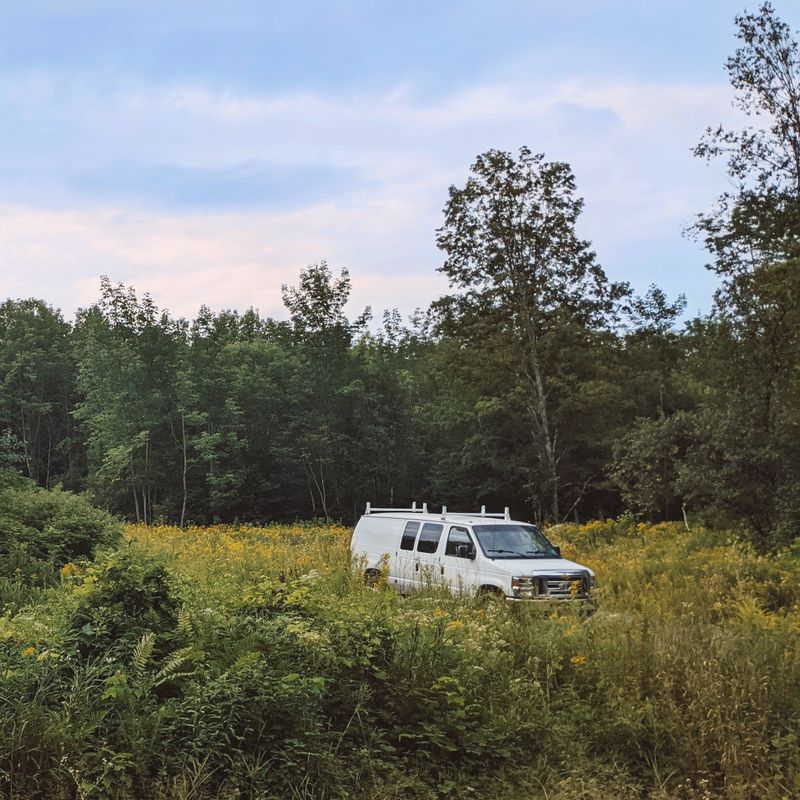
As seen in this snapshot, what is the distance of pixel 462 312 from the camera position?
1409 inches

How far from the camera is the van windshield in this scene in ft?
44.4

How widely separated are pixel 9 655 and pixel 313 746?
2219 mm

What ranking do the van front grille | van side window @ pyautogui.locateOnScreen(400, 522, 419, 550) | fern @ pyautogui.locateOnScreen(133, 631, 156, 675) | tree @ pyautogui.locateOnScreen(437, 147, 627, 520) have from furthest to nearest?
tree @ pyautogui.locateOnScreen(437, 147, 627, 520)
van side window @ pyautogui.locateOnScreen(400, 522, 419, 550)
the van front grille
fern @ pyautogui.locateOnScreen(133, 631, 156, 675)

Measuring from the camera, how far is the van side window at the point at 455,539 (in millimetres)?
13820

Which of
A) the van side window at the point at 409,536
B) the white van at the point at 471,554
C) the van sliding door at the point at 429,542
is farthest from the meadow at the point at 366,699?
the van side window at the point at 409,536

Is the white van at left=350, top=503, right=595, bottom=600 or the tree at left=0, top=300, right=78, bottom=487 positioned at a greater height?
the tree at left=0, top=300, right=78, bottom=487

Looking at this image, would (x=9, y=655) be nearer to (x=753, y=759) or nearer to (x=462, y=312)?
(x=753, y=759)

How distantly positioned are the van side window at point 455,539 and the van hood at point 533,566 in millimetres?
826

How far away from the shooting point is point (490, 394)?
41312 millimetres

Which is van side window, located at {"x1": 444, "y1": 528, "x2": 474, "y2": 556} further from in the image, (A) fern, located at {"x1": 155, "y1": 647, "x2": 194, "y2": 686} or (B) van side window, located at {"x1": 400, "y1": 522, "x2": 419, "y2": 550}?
(A) fern, located at {"x1": 155, "y1": 647, "x2": 194, "y2": 686}

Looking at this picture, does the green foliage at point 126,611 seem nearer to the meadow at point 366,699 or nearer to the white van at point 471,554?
the meadow at point 366,699

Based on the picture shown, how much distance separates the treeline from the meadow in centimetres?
1058

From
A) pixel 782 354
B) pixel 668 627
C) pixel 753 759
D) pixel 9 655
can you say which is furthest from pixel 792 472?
pixel 9 655

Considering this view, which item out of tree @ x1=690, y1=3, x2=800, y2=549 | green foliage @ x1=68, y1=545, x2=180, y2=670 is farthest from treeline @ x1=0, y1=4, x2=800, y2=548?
green foliage @ x1=68, y1=545, x2=180, y2=670
